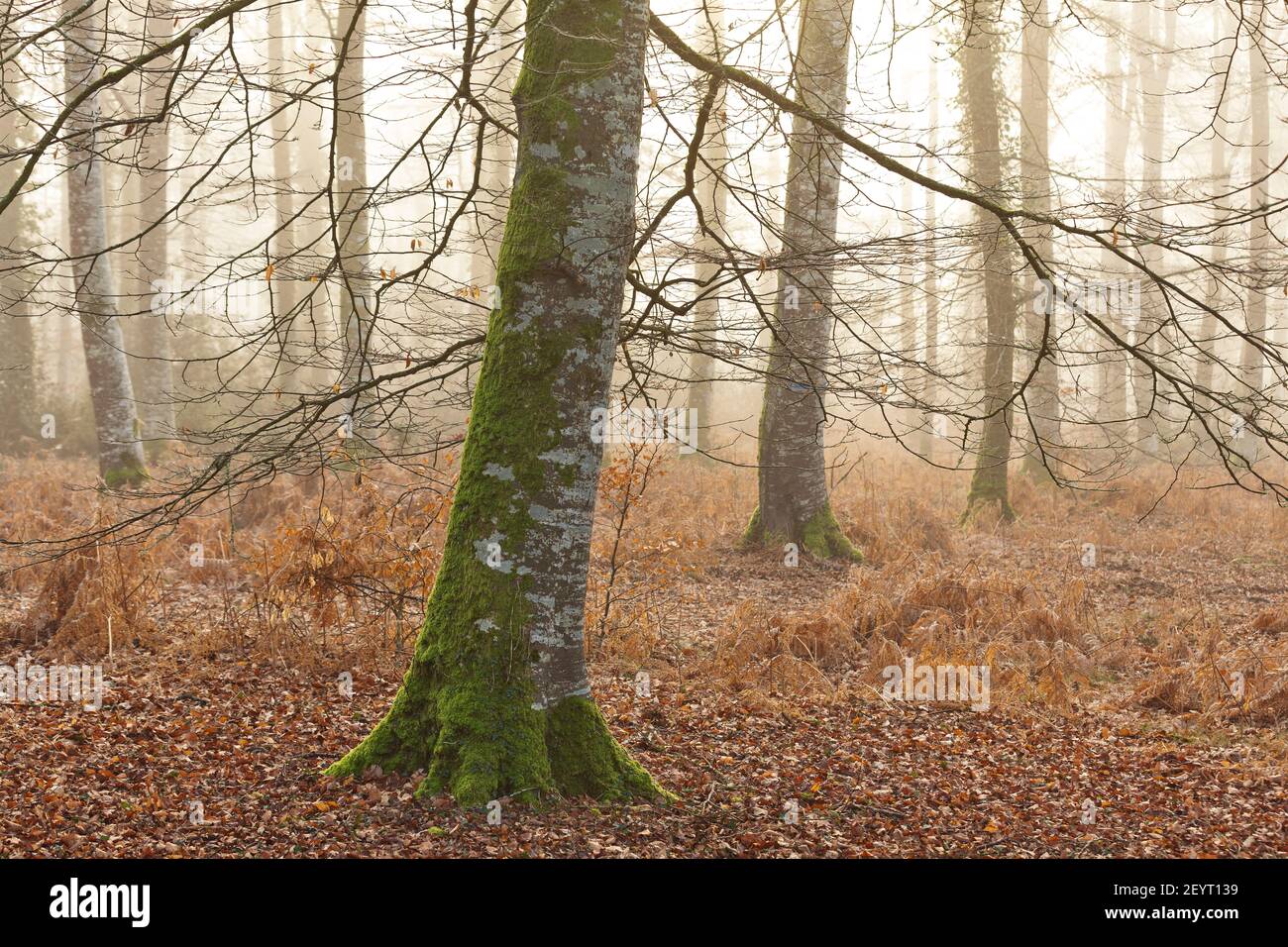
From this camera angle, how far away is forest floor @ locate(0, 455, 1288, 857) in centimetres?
407

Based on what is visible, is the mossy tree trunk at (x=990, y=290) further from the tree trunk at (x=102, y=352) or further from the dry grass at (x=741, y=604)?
the tree trunk at (x=102, y=352)

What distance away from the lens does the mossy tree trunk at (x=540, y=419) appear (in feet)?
13.3

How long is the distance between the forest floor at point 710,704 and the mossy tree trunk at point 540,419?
1.06 feet

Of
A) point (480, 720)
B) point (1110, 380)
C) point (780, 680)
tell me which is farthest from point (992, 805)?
point (1110, 380)

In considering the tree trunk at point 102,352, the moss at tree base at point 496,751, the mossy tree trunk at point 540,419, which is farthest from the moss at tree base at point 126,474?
the mossy tree trunk at point 540,419

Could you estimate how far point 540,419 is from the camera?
407cm

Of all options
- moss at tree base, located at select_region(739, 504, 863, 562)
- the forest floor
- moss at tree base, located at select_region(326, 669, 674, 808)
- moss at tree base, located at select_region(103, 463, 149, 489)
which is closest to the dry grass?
the forest floor

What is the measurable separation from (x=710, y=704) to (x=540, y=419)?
2.65 meters

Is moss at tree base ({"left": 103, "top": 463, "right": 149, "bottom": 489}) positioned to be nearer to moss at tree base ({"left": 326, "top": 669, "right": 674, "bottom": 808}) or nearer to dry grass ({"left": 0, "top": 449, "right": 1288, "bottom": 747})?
dry grass ({"left": 0, "top": 449, "right": 1288, "bottom": 747})

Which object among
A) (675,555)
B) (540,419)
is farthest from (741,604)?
(540,419)

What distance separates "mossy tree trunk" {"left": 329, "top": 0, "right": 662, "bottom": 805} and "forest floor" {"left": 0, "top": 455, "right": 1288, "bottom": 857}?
323mm

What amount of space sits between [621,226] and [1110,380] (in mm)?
19604

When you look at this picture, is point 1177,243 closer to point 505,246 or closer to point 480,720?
point 505,246
